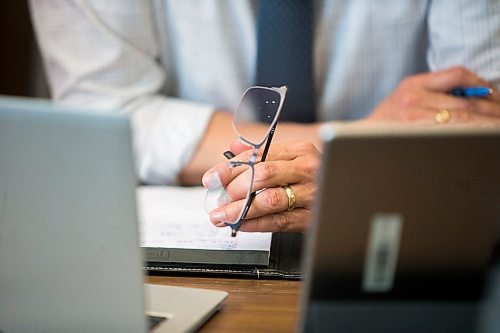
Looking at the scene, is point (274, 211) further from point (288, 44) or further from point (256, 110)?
point (288, 44)

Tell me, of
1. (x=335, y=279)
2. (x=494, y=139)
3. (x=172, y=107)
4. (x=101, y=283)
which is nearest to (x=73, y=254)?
(x=101, y=283)

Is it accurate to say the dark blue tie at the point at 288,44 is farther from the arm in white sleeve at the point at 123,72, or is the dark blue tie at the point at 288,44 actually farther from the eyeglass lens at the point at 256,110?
the eyeglass lens at the point at 256,110

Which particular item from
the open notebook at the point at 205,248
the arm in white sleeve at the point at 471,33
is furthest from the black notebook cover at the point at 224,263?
the arm in white sleeve at the point at 471,33

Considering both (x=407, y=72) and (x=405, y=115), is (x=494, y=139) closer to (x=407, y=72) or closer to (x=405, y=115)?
(x=405, y=115)

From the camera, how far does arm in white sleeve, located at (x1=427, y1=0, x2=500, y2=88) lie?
1.41m

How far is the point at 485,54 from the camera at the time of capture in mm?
1428

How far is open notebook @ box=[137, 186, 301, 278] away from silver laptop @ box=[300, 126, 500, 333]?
24 centimetres

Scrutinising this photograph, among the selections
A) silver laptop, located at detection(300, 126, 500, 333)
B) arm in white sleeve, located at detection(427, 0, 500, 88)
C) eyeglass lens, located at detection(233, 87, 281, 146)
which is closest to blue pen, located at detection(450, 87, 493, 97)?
arm in white sleeve, located at detection(427, 0, 500, 88)

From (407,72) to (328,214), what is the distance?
0.96 m

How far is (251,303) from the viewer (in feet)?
2.61

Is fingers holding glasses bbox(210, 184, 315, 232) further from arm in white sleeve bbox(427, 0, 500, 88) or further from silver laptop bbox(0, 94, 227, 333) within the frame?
arm in white sleeve bbox(427, 0, 500, 88)

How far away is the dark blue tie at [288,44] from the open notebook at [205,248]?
1.33 feet

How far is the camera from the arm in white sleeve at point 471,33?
1.41 meters

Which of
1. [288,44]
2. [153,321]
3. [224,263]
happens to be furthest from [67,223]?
[288,44]
